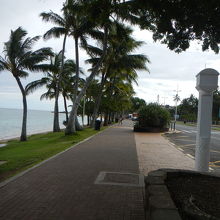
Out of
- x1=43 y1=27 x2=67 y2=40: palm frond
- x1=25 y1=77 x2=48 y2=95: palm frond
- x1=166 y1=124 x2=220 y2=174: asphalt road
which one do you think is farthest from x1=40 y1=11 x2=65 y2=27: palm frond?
x1=166 y1=124 x2=220 y2=174: asphalt road

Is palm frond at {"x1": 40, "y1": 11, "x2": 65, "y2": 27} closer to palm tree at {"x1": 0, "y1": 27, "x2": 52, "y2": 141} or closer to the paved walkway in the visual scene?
palm tree at {"x1": 0, "y1": 27, "x2": 52, "y2": 141}

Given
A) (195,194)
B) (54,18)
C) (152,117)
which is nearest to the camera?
(195,194)

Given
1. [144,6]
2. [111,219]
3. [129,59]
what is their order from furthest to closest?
1. [129,59]
2. [144,6]
3. [111,219]

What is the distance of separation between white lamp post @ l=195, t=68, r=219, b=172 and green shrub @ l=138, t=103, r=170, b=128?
21.5 m

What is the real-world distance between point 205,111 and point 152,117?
2165 centimetres

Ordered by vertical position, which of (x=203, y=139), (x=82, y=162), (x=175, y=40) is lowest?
(x=82, y=162)

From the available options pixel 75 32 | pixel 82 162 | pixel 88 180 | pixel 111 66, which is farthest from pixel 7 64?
pixel 88 180

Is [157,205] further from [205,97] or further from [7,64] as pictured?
[7,64]

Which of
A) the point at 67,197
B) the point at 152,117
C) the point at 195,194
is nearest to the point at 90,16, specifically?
the point at 67,197

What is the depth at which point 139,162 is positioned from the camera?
992 centimetres

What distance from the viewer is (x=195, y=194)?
4547 millimetres

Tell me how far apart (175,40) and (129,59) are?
71.8 feet

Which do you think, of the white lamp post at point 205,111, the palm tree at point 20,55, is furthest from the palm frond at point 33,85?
the white lamp post at point 205,111

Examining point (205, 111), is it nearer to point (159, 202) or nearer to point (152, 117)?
point (159, 202)
